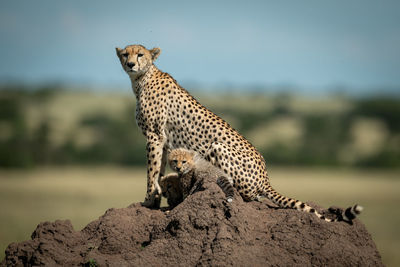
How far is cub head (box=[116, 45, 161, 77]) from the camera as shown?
20.2ft

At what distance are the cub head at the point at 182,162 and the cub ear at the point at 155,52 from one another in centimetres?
128

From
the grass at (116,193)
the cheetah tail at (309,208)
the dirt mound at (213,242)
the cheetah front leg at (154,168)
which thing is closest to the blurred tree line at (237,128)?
the grass at (116,193)

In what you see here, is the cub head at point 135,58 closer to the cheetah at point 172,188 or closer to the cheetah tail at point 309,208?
the cheetah at point 172,188

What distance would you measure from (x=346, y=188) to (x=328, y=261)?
86.0 ft

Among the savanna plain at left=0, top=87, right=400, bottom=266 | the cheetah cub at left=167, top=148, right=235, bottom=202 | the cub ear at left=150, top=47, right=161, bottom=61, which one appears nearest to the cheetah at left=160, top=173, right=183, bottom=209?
the cheetah cub at left=167, top=148, right=235, bottom=202

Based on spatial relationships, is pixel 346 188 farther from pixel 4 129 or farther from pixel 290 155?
pixel 4 129

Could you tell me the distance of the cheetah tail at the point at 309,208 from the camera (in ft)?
16.4

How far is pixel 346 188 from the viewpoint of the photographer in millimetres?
30094

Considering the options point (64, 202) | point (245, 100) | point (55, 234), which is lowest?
point (64, 202)

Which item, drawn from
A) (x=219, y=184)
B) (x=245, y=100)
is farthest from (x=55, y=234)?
(x=245, y=100)

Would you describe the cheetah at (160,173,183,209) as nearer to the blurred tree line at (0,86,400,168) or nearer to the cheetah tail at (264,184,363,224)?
the cheetah tail at (264,184,363,224)

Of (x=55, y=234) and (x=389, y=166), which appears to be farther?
(x=389, y=166)

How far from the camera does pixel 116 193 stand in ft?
84.0

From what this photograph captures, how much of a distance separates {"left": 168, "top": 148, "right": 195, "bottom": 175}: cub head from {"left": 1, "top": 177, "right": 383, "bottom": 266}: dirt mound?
14.2 inches
